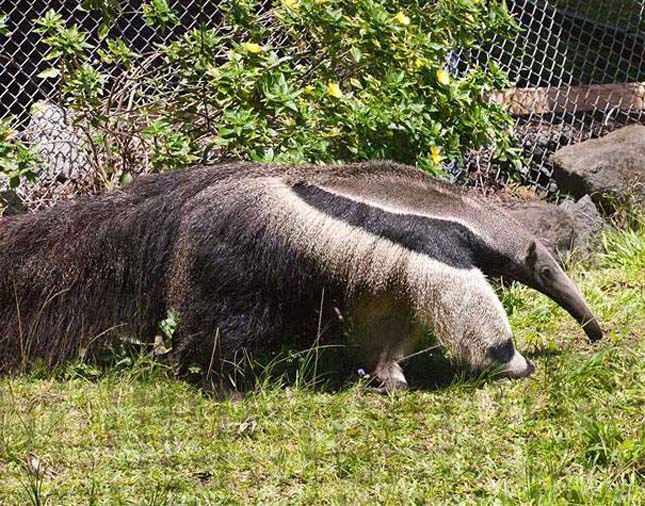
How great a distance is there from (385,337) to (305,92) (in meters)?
2.14

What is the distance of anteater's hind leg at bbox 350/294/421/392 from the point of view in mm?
6254

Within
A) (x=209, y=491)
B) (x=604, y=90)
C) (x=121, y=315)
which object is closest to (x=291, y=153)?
(x=121, y=315)

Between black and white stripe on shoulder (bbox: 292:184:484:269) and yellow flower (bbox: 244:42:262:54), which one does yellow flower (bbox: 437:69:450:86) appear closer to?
yellow flower (bbox: 244:42:262:54)

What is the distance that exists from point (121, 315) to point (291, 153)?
5.92 ft

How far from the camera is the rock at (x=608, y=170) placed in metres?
9.30

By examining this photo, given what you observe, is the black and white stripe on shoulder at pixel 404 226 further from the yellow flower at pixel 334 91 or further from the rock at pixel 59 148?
the rock at pixel 59 148

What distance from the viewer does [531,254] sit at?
663 centimetres

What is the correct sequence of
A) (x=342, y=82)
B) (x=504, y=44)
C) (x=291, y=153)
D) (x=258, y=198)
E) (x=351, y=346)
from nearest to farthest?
(x=258, y=198)
(x=351, y=346)
(x=291, y=153)
(x=342, y=82)
(x=504, y=44)

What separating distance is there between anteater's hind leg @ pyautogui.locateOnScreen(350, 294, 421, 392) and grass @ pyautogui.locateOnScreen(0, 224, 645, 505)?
7.3 inches

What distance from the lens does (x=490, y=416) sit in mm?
5586

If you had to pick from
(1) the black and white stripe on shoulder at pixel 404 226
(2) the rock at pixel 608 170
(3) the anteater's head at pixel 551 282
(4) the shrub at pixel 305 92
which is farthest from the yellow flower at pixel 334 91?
(2) the rock at pixel 608 170

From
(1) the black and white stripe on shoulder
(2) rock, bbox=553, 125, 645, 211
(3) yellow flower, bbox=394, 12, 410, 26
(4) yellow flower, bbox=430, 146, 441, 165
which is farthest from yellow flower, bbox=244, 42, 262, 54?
(2) rock, bbox=553, 125, 645, 211

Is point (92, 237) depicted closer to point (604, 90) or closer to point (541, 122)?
point (541, 122)

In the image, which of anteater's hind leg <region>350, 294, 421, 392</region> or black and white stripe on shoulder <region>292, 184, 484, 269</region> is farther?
anteater's hind leg <region>350, 294, 421, 392</region>
